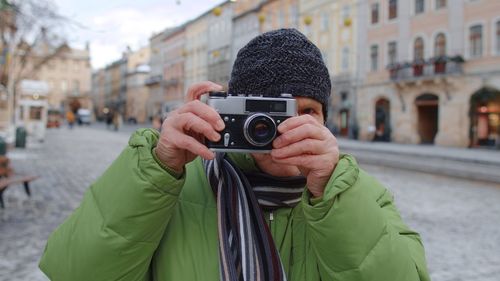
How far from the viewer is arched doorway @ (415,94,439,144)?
2891 cm

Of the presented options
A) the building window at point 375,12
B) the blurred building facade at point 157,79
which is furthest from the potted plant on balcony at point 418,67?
the blurred building facade at point 157,79

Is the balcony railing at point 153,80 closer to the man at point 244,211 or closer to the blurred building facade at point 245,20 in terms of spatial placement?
the blurred building facade at point 245,20

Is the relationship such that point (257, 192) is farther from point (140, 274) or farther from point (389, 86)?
point (389, 86)

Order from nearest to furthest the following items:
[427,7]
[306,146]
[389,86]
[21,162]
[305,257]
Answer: [306,146] < [305,257] < [21,162] < [427,7] < [389,86]

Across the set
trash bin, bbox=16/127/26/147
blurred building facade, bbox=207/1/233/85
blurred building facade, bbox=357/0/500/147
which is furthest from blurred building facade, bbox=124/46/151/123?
trash bin, bbox=16/127/26/147

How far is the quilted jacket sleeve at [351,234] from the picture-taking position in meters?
1.21

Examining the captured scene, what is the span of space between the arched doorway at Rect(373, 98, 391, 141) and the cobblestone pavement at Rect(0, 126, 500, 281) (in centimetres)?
1828

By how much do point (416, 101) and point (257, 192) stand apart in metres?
29.4

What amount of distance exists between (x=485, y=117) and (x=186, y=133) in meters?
27.1

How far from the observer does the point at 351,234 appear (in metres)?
1.21

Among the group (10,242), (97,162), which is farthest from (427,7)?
(10,242)

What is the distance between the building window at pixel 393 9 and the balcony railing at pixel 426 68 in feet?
10.6

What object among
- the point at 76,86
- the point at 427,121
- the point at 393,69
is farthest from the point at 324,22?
the point at 76,86

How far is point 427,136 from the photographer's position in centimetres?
2948
